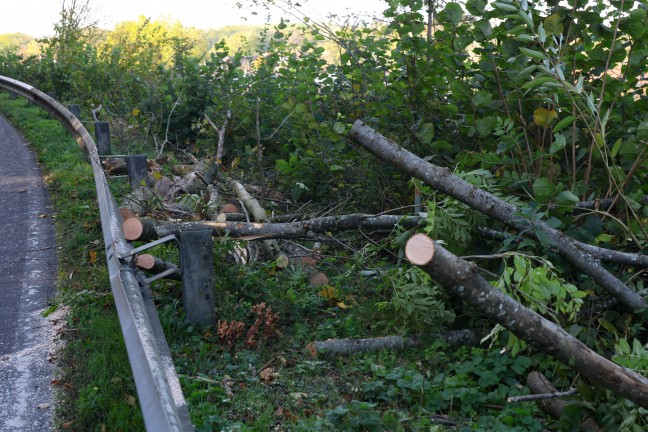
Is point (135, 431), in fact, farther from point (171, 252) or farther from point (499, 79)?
point (499, 79)

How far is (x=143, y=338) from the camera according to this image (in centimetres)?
330

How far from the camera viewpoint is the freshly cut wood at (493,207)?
465 centimetres

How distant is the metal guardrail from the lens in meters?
2.70

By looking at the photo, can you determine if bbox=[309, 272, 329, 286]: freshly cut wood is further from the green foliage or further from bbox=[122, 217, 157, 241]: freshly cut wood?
bbox=[122, 217, 157, 241]: freshly cut wood

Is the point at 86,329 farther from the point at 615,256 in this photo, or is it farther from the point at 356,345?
the point at 615,256

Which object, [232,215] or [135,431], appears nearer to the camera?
[135,431]

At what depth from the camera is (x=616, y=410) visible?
13.0 ft

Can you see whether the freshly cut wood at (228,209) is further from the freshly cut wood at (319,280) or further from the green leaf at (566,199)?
the green leaf at (566,199)

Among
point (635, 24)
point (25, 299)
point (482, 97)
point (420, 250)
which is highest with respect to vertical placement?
point (635, 24)

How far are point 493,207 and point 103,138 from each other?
242 inches

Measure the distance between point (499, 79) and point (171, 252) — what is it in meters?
3.12

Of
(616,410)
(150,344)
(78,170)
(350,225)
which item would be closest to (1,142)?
(78,170)

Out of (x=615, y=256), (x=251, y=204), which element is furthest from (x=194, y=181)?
(x=615, y=256)

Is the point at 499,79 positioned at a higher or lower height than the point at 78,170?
higher
